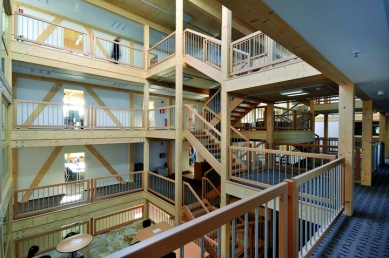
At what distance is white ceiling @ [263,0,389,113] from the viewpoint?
138cm

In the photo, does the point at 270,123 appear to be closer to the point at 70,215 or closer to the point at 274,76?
the point at 274,76

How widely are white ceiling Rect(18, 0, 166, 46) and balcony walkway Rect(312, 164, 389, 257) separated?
9.25 meters

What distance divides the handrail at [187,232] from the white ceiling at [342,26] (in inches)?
54.1

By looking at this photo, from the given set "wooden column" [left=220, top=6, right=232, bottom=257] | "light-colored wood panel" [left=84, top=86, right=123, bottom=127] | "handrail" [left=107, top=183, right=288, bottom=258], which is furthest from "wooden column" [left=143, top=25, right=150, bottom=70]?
"handrail" [left=107, top=183, right=288, bottom=258]

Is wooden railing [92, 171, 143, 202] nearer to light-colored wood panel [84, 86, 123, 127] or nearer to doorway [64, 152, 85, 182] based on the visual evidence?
doorway [64, 152, 85, 182]

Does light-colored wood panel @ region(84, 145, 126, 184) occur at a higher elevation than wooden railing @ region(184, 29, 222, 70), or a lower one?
lower

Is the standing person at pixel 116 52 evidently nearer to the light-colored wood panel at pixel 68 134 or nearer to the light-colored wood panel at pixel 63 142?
the light-colored wood panel at pixel 68 134

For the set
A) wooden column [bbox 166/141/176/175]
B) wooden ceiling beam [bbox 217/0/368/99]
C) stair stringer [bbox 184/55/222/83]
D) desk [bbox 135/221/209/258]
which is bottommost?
desk [bbox 135/221/209/258]

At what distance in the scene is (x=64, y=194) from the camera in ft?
24.9

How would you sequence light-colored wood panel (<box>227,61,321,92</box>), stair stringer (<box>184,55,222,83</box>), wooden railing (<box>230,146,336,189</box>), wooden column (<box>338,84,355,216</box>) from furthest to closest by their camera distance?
stair stringer (<box>184,55,222,83</box>) < wooden railing (<box>230,146,336,189</box>) < light-colored wood panel (<box>227,61,321,92</box>) < wooden column (<box>338,84,355,216</box>)

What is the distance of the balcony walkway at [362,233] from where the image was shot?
2.33 metres

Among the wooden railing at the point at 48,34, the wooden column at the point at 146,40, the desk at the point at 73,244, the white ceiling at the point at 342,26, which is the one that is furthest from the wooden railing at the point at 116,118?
the white ceiling at the point at 342,26

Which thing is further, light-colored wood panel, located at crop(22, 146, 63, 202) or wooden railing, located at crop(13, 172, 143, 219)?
light-colored wood panel, located at crop(22, 146, 63, 202)

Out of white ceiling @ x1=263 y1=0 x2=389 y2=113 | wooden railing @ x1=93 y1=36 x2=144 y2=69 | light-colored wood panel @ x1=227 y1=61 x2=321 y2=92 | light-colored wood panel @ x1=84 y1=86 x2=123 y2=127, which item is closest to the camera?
white ceiling @ x1=263 y1=0 x2=389 y2=113
